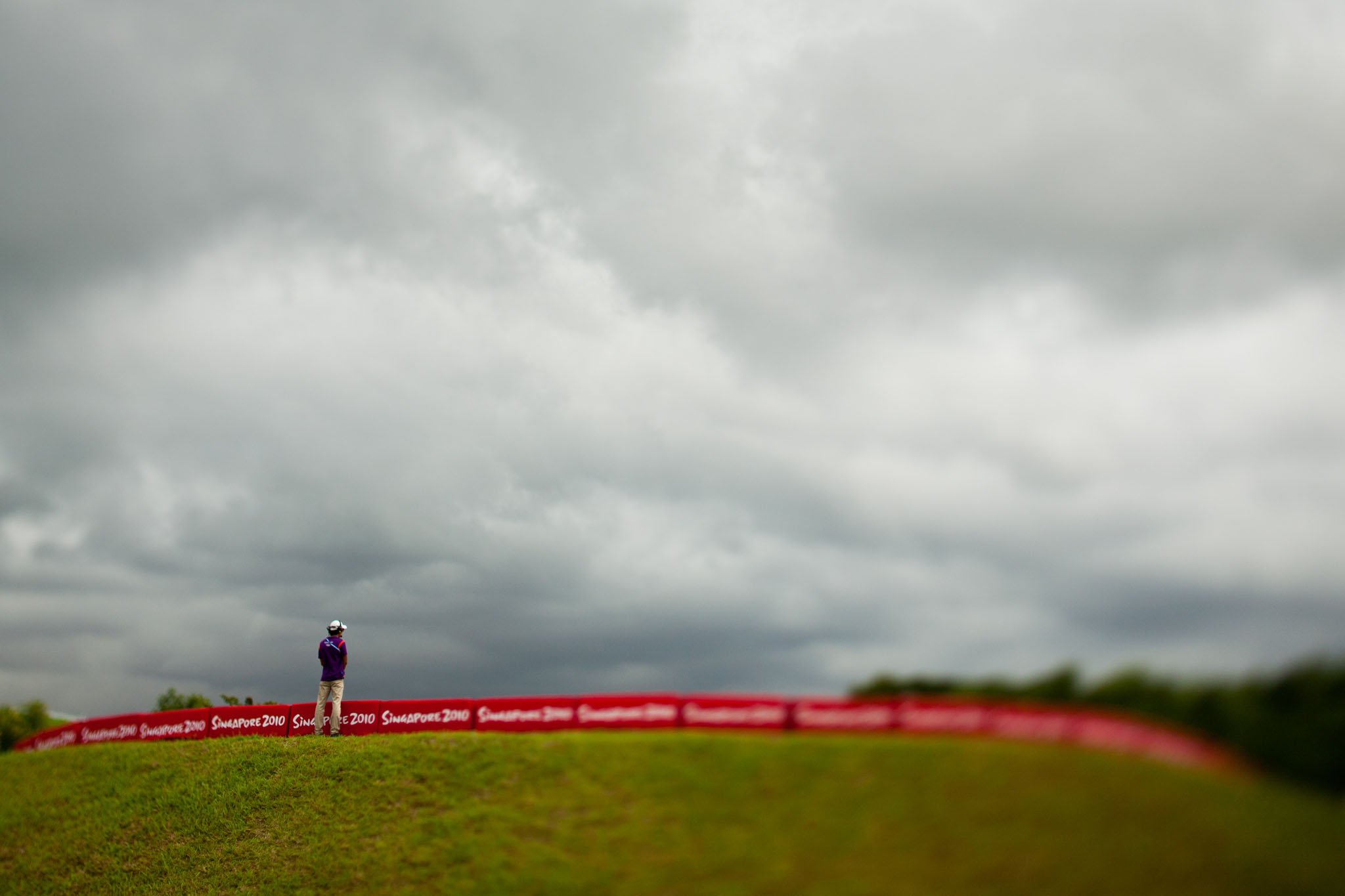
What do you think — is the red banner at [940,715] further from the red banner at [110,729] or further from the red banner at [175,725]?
the red banner at [110,729]

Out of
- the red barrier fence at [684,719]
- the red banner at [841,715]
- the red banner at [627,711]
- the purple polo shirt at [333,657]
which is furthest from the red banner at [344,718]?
the red banner at [841,715]

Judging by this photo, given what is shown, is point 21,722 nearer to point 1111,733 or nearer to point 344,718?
point 344,718

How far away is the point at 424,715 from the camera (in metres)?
30.7

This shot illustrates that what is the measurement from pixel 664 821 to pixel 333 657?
14132mm

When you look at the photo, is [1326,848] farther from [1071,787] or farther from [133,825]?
[133,825]

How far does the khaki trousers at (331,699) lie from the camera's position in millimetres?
30891

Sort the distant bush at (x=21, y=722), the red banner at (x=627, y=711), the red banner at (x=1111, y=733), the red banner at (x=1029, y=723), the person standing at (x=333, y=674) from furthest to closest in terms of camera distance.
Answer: the distant bush at (x=21, y=722)
the person standing at (x=333, y=674)
the red banner at (x=627, y=711)
the red banner at (x=1029, y=723)
the red banner at (x=1111, y=733)

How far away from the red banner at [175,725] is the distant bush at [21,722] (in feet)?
86.1

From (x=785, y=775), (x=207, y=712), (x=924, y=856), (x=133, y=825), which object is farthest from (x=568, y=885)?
(x=207, y=712)

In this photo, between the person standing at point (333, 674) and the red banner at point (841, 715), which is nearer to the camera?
the red banner at point (841, 715)

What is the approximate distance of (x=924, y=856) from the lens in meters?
16.9

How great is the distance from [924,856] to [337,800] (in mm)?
17826

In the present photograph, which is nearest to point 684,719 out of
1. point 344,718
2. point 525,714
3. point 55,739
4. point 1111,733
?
point 525,714

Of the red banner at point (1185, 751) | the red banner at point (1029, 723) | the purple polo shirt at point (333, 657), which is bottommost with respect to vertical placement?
the red banner at point (1185, 751)
